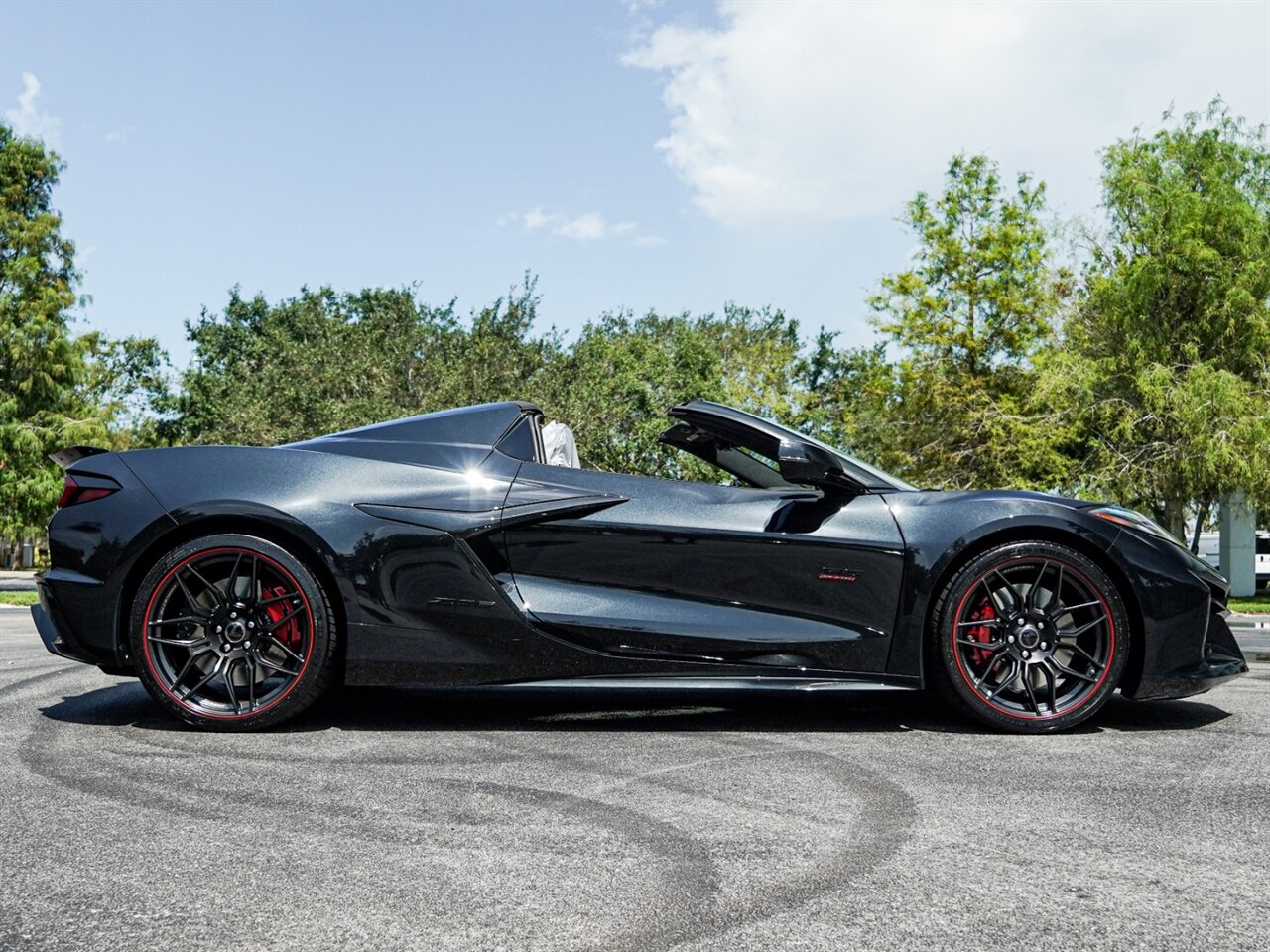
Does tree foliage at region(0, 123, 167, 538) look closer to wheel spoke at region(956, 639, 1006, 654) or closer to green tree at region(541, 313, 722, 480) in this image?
green tree at region(541, 313, 722, 480)

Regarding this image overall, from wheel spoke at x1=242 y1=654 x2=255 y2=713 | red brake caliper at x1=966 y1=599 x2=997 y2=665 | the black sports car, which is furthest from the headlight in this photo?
wheel spoke at x1=242 y1=654 x2=255 y2=713

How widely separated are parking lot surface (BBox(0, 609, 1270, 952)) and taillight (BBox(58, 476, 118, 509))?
0.87 metres

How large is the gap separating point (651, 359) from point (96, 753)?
39.5 meters

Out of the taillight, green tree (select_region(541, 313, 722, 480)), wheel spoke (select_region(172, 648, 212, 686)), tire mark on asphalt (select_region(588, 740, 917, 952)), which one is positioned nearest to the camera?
tire mark on asphalt (select_region(588, 740, 917, 952))

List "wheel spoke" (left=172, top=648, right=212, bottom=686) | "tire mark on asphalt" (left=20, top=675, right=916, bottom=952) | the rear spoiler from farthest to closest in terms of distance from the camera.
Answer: the rear spoiler < "wheel spoke" (left=172, top=648, right=212, bottom=686) < "tire mark on asphalt" (left=20, top=675, right=916, bottom=952)

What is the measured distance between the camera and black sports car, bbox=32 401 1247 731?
172 inches

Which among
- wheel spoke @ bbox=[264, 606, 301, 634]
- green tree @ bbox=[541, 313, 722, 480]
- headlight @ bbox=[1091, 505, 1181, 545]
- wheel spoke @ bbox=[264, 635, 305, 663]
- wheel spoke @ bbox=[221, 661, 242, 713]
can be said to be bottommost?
wheel spoke @ bbox=[221, 661, 242, 713]

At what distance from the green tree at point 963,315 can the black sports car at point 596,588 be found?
24174 millimetres

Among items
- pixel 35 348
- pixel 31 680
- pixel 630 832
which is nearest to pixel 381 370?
pixel 35 348

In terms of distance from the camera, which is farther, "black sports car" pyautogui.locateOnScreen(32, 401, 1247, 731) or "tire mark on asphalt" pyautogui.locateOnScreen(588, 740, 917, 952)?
"black sports car" pyautogui.locateOnScreen(32, 401, 1247, 731)

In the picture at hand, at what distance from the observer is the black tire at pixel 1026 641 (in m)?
4.43

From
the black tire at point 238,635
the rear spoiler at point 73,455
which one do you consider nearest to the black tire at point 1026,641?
the black tire at point 238,635

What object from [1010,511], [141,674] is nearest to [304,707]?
[141,674]

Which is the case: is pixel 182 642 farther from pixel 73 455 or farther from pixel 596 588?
pixel 596 588
